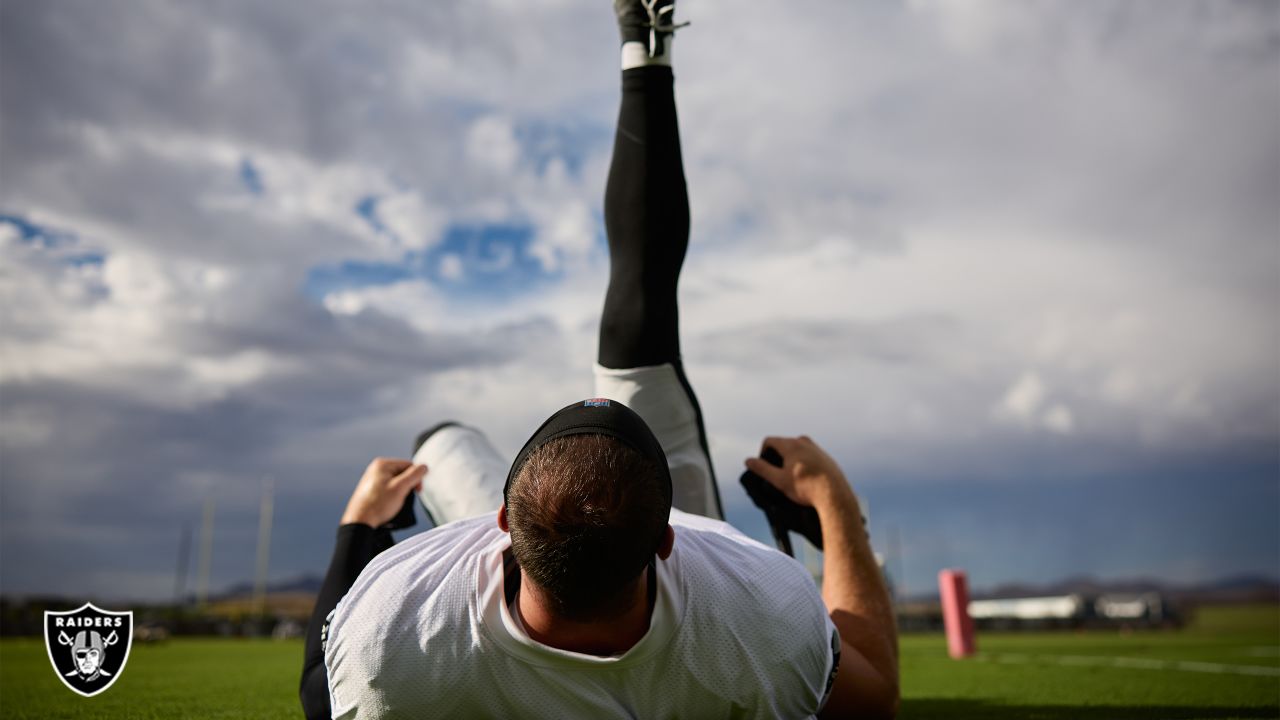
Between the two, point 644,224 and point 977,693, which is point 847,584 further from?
point 977,693

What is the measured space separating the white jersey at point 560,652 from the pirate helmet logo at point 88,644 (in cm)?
A: 180

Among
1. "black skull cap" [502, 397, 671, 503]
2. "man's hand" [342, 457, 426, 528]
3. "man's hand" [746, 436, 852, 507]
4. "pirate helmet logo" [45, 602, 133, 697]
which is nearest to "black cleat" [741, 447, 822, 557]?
"man's hand" [746, 436, 852, 507]

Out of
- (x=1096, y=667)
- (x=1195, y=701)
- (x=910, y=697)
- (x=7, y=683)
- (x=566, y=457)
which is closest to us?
(x=566, y=457)

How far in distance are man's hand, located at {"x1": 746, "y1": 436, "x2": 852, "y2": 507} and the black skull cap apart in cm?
92

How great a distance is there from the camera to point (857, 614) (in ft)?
6.01

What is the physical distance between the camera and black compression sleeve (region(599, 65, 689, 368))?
2.25m

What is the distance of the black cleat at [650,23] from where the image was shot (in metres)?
2.23

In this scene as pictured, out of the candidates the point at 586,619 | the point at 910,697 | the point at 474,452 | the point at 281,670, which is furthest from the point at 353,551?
the point at 281,670

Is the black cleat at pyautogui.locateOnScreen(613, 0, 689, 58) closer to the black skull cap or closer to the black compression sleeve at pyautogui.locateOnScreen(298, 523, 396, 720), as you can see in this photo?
the black skull cap

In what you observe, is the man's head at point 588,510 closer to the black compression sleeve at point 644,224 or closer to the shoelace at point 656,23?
the black compression sleeve at point 644,224

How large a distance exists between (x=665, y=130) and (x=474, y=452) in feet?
3.56

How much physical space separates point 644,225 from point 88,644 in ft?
7.46

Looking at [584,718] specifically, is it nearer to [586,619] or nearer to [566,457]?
[586,619]

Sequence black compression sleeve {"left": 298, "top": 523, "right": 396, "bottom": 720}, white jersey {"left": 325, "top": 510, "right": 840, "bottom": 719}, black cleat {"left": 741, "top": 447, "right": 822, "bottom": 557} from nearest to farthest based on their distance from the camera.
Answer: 1. white jersey {"left": 325, "top": 510, "right": 840, "bottom": 719}
2. black compression sleeve {"left": 298, "top": 523, "right": 396, "bottom": 720}
3. black cleat {"left": 741, "top": 447, "right": 822, "bottom": 557}
